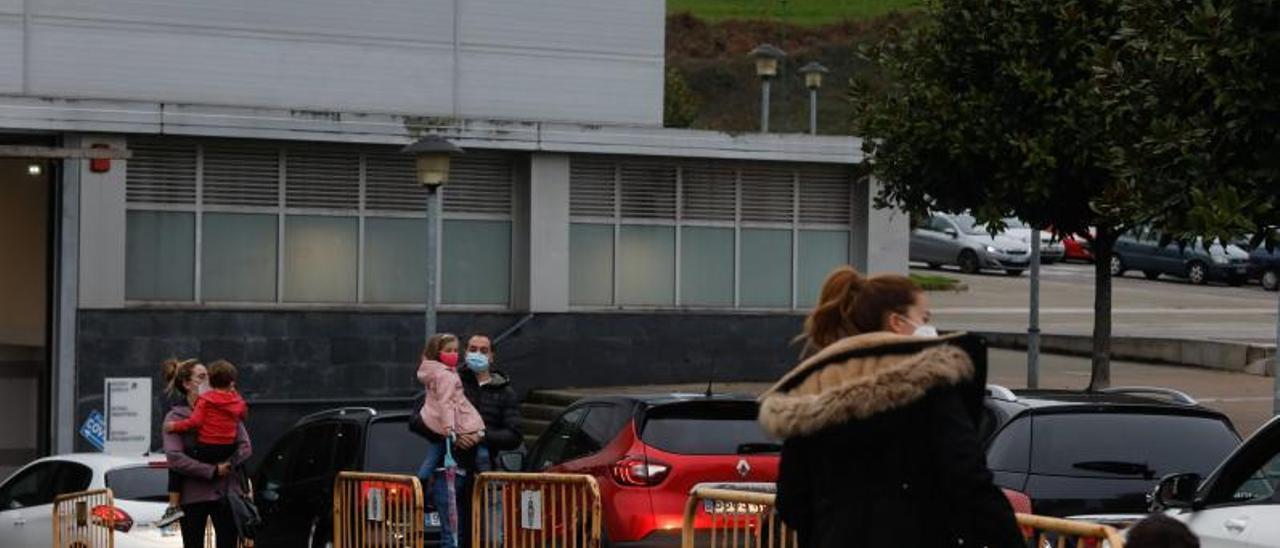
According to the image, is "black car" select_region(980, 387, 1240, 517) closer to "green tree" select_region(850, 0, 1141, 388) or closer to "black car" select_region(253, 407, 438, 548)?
"black car" select_region(253, 407, 438, 548)

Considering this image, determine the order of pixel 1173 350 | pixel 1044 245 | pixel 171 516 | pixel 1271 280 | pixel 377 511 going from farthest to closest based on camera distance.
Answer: pixel 1044 245
pixel 1271 280
pixel 1173 350
pixel 171 516
pixel 377 511

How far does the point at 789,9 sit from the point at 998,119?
79.1 meters

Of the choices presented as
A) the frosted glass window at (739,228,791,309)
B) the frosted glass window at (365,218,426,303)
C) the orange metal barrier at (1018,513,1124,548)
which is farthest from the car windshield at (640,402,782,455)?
the frosted glass window at (739,228,791,309)

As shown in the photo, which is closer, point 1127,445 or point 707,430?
point 1127,445

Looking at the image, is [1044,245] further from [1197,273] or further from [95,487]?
[95,487]

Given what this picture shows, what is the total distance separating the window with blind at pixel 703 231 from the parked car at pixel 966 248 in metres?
24.4

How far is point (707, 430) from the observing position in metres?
14.8

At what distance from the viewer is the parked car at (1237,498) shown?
9383mm

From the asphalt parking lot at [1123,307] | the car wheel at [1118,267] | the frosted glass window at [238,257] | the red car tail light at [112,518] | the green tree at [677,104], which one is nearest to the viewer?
the red car tail light at [112,518]

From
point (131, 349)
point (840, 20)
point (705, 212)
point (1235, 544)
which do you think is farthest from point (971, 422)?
point (840, 20)

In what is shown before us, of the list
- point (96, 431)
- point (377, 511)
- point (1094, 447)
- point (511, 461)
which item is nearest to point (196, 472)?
point (377, 511)

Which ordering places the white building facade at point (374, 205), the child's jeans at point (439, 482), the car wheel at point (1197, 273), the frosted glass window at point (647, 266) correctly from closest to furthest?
the child's jeans at point (439, 482), the white building facade at point (374, 205), the frosted glass window at point (647, 266), the car wheel at point (1197, 273)

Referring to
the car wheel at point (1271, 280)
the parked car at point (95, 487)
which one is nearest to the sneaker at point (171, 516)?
the parked car at point (95, 487)

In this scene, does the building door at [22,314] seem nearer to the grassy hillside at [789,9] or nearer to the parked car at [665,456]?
the parked car at [665,456]
